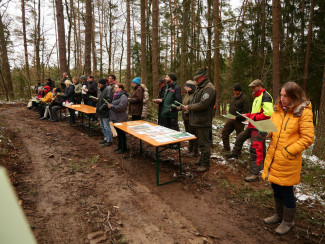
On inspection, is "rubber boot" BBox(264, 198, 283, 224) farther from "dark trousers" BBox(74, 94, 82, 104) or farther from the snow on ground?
"dark trousers" BBox(74, 94, 82, 104)

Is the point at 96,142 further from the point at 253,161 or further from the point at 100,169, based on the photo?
the point at 253,161

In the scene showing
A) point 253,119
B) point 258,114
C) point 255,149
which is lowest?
point 255,149

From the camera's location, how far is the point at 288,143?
2.65 metres

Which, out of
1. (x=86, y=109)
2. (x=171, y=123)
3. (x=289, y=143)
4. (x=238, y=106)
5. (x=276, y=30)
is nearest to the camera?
(x=289, y=143)

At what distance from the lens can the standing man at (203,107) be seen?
4312 millimetres

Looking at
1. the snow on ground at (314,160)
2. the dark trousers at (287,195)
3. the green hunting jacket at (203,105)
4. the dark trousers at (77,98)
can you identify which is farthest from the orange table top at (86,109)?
the snow on ground at (314,160)

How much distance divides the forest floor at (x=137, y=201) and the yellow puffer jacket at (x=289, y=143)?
2.85 ft

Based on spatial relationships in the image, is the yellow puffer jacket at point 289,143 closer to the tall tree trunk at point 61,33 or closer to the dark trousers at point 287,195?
the dark trousers at point 287,195

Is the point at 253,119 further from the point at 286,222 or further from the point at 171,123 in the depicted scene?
the point at 171,123

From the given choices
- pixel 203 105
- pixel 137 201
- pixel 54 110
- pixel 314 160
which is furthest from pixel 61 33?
pixel 314 160

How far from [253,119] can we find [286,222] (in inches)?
77.2

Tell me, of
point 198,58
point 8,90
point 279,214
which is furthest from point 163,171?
point 8,90

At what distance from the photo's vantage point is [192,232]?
2.85 meters

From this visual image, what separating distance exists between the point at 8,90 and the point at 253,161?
58.3 feet
